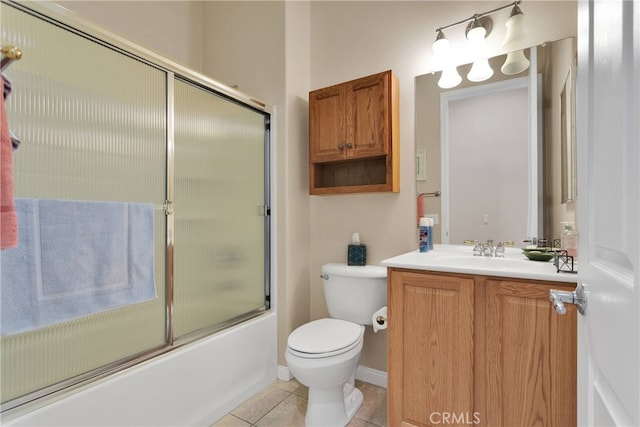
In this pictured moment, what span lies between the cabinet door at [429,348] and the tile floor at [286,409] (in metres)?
0.31

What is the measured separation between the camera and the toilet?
1471 millimetres

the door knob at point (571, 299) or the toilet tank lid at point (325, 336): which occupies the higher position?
the door knob at point (571, 299)

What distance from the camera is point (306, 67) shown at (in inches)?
88.1

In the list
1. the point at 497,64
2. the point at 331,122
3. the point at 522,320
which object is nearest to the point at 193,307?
the point at 331,122

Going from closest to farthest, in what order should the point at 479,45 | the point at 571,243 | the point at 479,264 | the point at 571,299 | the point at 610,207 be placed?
1. the point at 610,207
2. the point at 571,299
3. the point at 571,243
4. the point at 479,264
5. the point at 479,45

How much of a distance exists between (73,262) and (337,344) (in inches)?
44.9

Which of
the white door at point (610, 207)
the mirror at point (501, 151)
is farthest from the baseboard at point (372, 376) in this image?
the white door at point (610, 207)

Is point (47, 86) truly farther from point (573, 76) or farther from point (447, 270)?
point (573, 76)

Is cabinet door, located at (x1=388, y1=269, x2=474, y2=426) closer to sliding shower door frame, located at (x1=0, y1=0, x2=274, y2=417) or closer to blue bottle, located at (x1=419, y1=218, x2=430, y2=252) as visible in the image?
blue bottle, located at (x1=419, y1=218, x2=430, y2=252)

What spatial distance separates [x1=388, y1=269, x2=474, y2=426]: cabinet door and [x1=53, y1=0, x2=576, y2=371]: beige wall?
22.9 inches

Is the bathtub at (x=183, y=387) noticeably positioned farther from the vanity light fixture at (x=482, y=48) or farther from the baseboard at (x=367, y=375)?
the vanity light fixture at (x=482, y=48)

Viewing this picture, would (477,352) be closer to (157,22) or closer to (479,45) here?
(479,45)

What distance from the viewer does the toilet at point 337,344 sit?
1471mm

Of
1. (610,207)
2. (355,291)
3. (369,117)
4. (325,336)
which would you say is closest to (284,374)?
(325,336)
